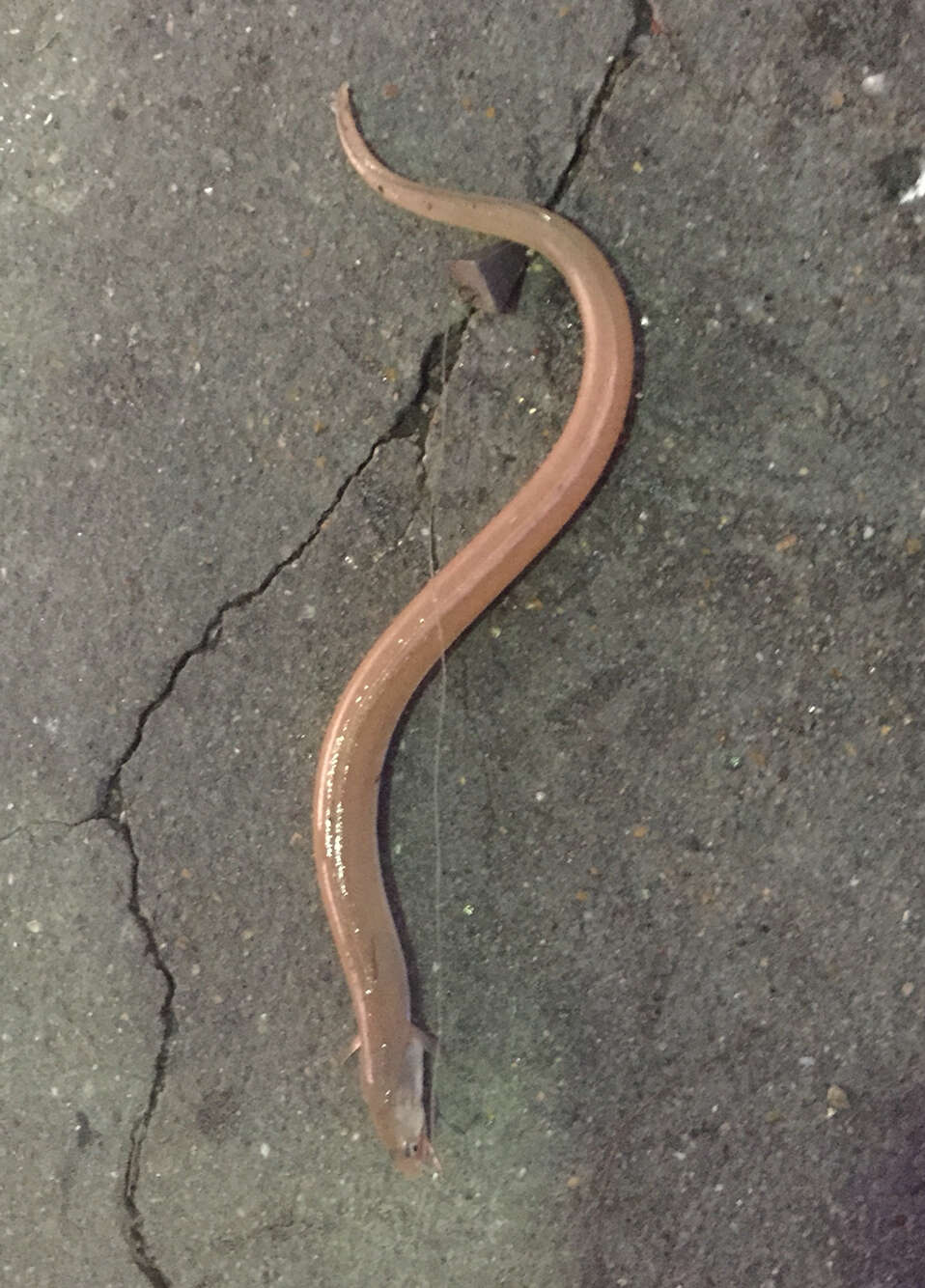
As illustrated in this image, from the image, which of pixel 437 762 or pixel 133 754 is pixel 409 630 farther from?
pixel 133 754

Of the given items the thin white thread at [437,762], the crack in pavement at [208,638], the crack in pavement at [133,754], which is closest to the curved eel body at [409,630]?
the thin white thread at [437,762]

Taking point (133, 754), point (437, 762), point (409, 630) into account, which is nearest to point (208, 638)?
point (133, 754)

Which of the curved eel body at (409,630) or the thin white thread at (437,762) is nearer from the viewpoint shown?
the curved eel body at (409,630)

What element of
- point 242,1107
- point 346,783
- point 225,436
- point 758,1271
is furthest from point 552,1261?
point 225,436

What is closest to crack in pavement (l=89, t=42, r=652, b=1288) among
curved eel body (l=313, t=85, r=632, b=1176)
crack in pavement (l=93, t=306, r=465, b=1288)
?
crack in pavement (l=93, t=306, r=465, b=1288)

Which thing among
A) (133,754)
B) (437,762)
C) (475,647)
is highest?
(475,647)

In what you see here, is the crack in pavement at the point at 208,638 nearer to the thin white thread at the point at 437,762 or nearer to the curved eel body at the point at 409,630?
the thin white thread at the point at 437,762
